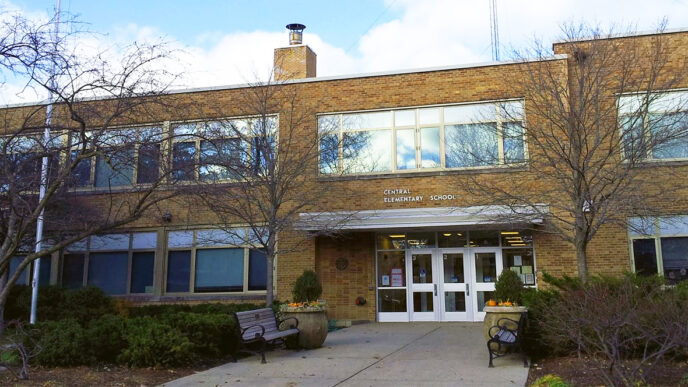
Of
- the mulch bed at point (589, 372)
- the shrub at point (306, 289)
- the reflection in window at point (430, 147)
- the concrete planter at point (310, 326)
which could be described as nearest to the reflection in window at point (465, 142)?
the reflection in window at point (430, 147)

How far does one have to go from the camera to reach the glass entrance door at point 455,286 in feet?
55.2

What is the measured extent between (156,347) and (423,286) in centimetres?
955

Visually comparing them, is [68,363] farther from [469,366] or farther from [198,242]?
[198,242]

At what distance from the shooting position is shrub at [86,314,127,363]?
937 cm

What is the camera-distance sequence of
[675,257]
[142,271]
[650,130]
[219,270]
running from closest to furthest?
1. [650,130]
2. [675,257]
3. [219,270]
4. [142,271]

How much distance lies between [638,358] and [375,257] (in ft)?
31.1

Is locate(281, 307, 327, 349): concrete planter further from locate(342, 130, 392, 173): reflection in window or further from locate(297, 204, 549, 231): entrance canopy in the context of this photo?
locate(342, 130, 392, 173): reflection in window

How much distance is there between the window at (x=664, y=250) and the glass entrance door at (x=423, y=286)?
5.39m

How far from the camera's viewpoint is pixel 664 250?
15570mm

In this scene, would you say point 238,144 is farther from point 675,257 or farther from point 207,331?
point 675,257

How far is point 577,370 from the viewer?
26.3 ft

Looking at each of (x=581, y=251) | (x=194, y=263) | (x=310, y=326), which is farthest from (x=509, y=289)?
(x=194, y=263)

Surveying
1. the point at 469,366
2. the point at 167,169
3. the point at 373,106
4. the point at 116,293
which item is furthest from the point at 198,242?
the point at 469,366

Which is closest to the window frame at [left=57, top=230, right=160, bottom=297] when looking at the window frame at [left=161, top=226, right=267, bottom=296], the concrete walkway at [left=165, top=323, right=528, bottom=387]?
the window frame at [left=161, top=226, right=267, bottom=296]
